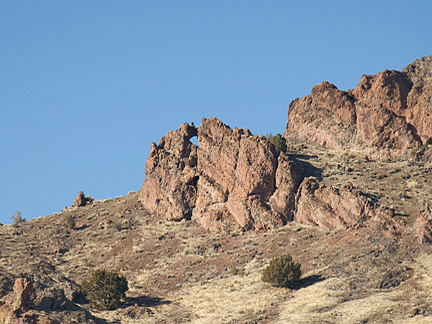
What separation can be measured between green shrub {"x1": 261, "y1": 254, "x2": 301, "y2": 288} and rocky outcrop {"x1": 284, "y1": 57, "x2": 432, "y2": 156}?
3287cm

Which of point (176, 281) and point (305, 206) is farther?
point (305, 206)

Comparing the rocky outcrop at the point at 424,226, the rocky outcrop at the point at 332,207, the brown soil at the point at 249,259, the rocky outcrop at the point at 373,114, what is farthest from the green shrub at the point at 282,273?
the rocky outcrop at the point at 373,114

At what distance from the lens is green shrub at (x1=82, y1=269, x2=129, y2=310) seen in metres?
75.2

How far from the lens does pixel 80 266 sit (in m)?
88.6

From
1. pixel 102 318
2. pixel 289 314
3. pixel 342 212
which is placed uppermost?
pixel 342 212

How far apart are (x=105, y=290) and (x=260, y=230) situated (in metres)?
23.3

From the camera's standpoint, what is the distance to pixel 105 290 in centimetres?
7569

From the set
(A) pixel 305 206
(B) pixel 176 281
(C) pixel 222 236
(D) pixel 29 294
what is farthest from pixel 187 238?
(D) pixel 29 294

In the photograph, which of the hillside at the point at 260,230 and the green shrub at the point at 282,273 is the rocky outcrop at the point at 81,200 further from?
the green shrub at the point at 282,273

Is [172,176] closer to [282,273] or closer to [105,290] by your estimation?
[105,290]

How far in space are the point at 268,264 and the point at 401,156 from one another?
3053 centimetres

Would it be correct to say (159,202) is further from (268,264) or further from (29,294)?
(29,294)

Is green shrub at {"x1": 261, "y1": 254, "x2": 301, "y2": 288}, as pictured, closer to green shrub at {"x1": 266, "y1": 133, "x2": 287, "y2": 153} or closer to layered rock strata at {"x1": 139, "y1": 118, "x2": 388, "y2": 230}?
layered rock strata at {"x1": 139, "y1": 118, "x2": 388, "y2": 230}

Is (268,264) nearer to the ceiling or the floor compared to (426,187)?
nearer to the floor
